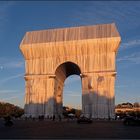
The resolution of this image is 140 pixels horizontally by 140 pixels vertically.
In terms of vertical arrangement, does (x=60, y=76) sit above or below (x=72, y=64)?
below

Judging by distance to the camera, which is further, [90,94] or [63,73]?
[63,73]

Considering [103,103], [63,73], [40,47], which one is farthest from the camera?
[63,73]

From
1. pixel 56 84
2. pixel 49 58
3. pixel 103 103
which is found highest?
pixel 49 58

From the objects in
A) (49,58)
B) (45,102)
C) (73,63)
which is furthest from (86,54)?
(45,102)

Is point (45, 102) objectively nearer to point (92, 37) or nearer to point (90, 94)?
point (90, 94)

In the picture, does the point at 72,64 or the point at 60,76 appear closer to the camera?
the point at 72,64

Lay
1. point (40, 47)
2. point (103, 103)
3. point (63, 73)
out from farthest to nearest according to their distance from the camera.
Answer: point (63, 73) < point (40, 47) < point (103, 103)

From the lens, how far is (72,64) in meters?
52.2

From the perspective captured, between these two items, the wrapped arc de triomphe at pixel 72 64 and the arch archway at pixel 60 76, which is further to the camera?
the arch archway at pixel 60 76

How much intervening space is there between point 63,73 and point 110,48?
36.2 feet

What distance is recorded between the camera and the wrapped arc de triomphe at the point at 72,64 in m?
48.6

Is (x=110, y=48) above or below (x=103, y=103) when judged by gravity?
above

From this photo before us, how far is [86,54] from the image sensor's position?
50219mm

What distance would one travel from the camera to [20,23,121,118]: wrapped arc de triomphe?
48.6 metres
